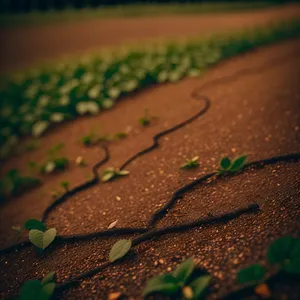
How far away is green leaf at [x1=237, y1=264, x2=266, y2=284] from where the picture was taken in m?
1.02

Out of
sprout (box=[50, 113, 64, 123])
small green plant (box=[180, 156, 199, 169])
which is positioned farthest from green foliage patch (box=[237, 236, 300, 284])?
sprout (box=[50, 113, 64, 123])

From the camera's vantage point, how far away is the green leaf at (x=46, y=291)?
119 centimetres

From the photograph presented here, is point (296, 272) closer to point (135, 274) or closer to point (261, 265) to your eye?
point (261, 265)

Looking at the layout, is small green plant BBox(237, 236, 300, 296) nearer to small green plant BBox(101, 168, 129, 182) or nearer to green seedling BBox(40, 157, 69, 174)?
small green plant BBox(101, 168, 129, 182)

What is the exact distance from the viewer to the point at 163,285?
42.6 inches

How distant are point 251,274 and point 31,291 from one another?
2.85 ft

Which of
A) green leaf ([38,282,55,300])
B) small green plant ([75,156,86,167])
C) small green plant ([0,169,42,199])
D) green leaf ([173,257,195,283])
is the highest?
green leaf ([173,257,195,283])

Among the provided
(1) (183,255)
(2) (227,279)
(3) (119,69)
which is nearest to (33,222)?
(1) (183,255)

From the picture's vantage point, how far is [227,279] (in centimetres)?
110

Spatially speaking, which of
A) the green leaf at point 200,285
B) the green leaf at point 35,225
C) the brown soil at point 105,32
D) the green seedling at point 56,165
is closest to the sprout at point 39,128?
the green seedling at point 56,165

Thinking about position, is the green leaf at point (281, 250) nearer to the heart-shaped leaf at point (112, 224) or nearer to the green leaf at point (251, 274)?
the green leaf at point (251, 274)

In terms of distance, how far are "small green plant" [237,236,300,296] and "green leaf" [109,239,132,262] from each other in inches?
19.9

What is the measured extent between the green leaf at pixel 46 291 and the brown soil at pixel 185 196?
0.08m

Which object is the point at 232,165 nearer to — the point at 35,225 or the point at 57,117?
the point at 35,225
